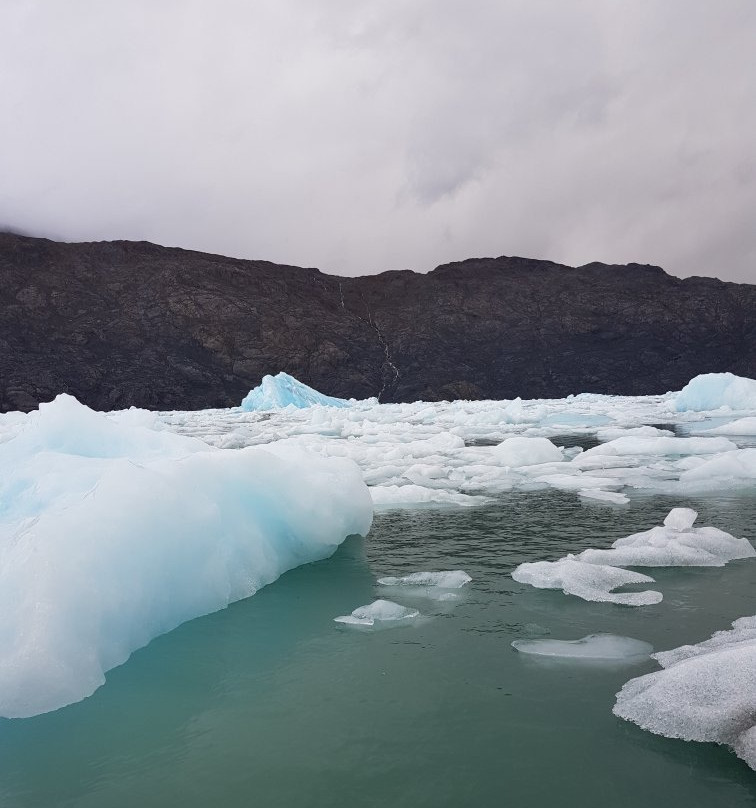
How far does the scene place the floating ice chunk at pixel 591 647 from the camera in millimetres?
3809

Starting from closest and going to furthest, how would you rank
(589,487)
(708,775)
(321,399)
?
(708,775) → (589,487) → (321,399)

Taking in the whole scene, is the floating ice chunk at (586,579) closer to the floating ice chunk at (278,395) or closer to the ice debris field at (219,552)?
the ice debris field at (219,552)

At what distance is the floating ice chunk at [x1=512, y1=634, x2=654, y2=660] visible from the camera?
3.81 metres

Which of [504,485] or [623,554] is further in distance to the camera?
[504,485]

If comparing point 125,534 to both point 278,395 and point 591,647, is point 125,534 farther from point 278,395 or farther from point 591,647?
point 278,395

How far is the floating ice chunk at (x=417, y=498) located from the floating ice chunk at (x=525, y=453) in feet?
10.9

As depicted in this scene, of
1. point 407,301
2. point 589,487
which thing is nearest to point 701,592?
point 589,487

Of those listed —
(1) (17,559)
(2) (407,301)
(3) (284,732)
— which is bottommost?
(3) (284,732)

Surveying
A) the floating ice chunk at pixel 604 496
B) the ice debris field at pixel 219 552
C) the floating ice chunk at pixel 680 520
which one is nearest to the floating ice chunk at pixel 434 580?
the ice debris field at pixel 219 552

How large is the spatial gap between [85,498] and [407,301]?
12064cm

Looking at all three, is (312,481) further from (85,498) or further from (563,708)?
(563,708)

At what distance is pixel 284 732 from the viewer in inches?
125

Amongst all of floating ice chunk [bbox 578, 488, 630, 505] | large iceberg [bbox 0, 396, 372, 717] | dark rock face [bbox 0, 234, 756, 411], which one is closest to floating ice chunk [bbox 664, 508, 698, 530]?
floating ice chunk [bbox 578, 488, 630, 505]

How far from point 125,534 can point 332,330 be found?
4103 inches
